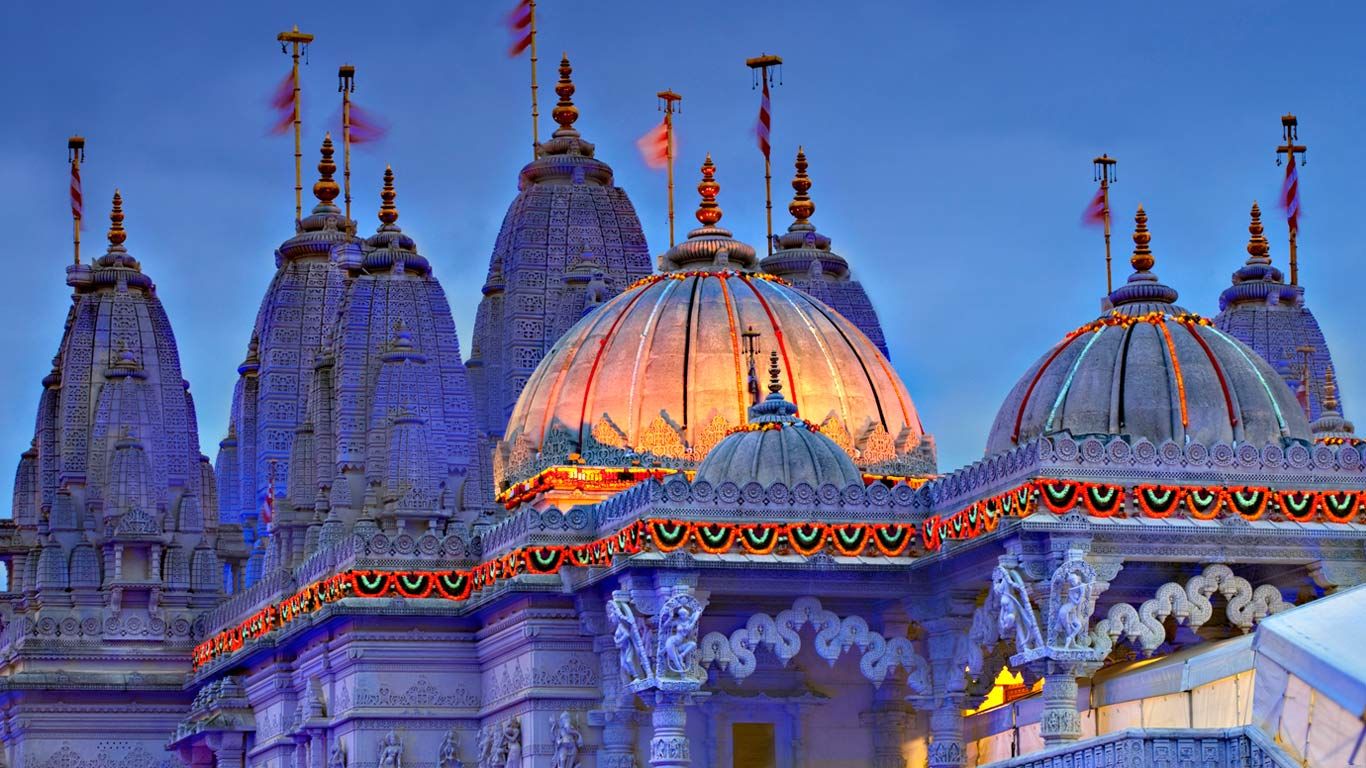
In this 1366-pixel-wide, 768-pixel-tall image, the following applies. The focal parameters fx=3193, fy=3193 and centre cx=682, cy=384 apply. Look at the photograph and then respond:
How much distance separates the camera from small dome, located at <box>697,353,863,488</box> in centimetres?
Result: 3653

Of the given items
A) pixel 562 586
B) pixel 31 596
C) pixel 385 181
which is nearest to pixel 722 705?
pixel 562 586

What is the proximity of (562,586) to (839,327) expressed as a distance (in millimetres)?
7312

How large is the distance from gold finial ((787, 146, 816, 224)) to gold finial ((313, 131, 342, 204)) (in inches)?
377

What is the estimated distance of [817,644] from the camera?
35531 mm

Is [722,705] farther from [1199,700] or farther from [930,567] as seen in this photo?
[1199,700]

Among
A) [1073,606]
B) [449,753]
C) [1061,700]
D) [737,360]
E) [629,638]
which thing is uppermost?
[737,360]

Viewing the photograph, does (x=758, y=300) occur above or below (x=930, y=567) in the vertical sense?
above

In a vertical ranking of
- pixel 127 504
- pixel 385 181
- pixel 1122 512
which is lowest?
pixel 1122 512

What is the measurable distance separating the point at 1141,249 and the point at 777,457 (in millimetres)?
5206

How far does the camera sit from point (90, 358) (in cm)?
5350

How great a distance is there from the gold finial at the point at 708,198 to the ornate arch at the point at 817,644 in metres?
9.20

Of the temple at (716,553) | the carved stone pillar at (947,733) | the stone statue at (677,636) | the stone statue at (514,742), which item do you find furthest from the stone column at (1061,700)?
the stone statue at (514,742)

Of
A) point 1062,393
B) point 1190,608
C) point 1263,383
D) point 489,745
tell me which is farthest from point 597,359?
point 1190,608

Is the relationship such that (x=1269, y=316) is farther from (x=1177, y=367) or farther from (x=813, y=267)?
(x=1177, y=367)
